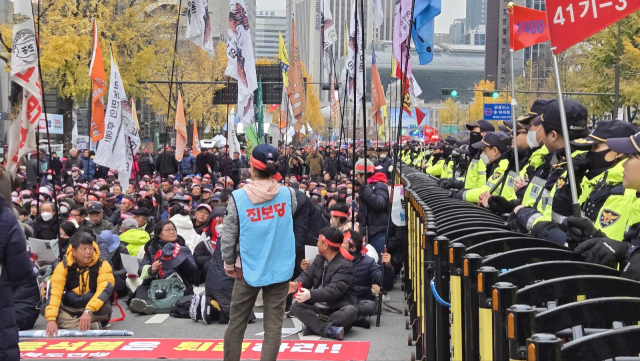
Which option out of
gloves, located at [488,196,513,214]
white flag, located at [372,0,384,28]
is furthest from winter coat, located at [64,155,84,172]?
gloves, located at [488,196,513,214]

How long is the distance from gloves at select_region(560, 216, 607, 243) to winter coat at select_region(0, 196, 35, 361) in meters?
3.48

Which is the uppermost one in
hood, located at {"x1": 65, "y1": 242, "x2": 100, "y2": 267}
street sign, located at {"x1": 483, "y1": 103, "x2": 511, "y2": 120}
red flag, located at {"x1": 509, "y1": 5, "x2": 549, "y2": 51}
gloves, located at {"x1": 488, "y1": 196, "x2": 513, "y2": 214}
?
red flag, located at {"x1": 509, "y1": 5, "x2": 549, "y2": 51}

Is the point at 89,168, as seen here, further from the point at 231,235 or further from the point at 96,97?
the point at 231,235

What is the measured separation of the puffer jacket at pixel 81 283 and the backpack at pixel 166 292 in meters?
1.24

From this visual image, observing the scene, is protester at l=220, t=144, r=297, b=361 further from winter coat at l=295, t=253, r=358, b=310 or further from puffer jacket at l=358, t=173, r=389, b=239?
puffer jacket at l=358, t=173, r=389, b=239

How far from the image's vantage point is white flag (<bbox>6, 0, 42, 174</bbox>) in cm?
960

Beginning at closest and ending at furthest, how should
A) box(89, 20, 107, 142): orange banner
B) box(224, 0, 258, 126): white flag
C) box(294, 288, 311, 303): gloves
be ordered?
box(294, 288, 311, 303): gloves, box(89, 20, 107, 142): orange banner, box(224, 0, 258, 126): white flag

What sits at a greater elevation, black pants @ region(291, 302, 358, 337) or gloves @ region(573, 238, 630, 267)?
gloves @ region(573, 238, 630, 267)

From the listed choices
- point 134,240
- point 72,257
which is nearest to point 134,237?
point 134,240

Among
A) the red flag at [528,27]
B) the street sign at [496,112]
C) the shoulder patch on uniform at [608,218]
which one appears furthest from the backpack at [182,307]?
the street sign at [496,112]

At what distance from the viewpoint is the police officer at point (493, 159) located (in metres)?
8.76

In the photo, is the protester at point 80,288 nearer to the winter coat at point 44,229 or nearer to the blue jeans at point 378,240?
the winter coat at point 44,229

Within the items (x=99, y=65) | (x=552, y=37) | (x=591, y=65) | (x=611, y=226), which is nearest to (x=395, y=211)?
(x=552, y=37)

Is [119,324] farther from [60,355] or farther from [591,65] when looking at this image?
[591,65]
